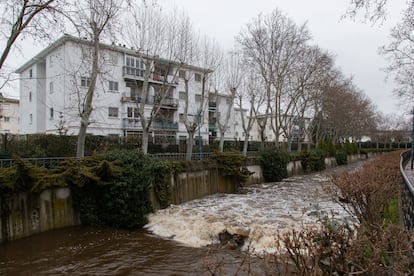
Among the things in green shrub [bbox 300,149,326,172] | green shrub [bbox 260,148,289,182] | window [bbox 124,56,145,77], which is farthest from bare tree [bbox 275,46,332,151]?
window [bbox 124,56,145,77]

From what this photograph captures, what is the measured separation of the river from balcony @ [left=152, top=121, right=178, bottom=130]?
2216 centimetres

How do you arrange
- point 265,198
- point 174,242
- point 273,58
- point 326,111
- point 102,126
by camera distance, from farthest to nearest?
point 326,111 < point 102,126 < point 273,58 < point 265,198 < point 174,242

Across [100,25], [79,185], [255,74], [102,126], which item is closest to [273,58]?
[255,74]

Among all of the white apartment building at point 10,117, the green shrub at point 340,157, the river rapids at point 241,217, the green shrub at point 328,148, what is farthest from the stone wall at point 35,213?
the white apartment building at point 10,117

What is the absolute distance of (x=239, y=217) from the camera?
12.0 metres

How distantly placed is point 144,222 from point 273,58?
19545 millimetres

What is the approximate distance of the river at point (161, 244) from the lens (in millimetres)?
7277

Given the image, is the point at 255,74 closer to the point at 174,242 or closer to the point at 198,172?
the point at 198,172

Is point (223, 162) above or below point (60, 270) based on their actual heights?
above

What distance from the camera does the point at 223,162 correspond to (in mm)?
19203

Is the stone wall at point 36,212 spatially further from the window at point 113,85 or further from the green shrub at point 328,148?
the green shrub at point 328,148

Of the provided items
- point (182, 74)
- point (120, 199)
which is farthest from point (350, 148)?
point (120, 199)

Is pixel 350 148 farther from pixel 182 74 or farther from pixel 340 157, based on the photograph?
pixel 182 74

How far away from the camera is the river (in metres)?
7.28
